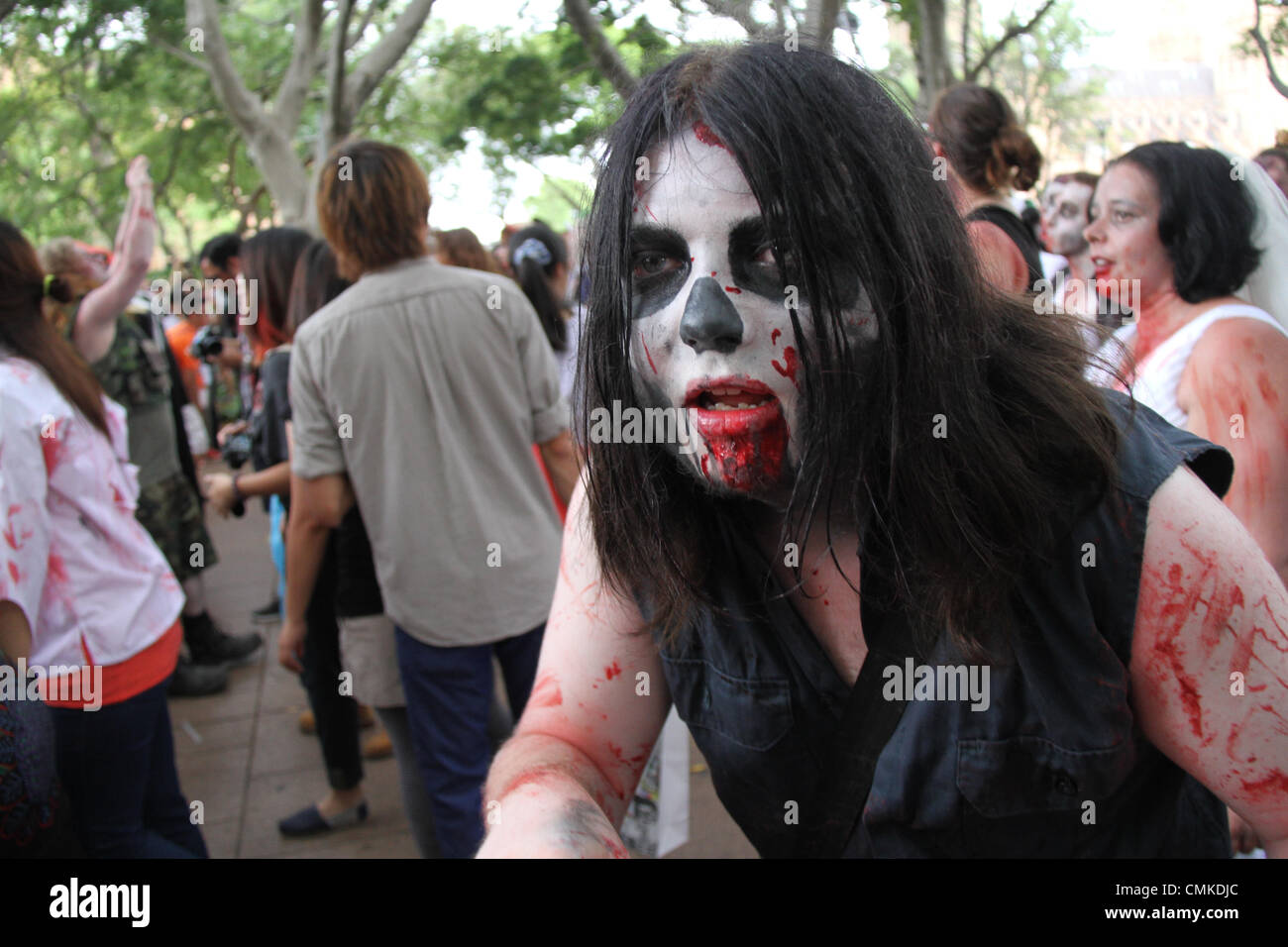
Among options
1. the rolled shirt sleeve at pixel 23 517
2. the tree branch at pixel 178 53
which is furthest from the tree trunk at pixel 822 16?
the tree branch at pixel 178 53

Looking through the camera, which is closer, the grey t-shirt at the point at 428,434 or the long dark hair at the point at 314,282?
the grey t-shirt at the point at 428,434

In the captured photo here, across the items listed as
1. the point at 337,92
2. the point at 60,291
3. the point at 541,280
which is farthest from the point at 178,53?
the point at 60,291

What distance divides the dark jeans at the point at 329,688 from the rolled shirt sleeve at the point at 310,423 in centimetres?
75

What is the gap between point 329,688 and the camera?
3879mm

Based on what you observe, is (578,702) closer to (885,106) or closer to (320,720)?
(885,106)

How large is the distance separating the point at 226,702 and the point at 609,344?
472cm

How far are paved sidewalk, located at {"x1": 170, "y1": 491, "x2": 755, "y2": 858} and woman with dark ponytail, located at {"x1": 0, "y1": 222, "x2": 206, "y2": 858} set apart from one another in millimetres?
1221

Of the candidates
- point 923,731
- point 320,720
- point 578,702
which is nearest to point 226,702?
point 320,720

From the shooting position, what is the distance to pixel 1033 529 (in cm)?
119

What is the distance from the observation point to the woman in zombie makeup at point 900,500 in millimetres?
1181

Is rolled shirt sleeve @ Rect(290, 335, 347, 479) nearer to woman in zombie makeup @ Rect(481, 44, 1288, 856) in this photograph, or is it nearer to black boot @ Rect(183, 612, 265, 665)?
woman in zombie makeup @ Rect(481, 44, 1288, 856)

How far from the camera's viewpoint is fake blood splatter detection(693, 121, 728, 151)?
121 cm

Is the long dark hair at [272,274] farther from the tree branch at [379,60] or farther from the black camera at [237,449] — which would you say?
the tree branch at [379,60]

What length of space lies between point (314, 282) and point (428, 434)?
0.99m
